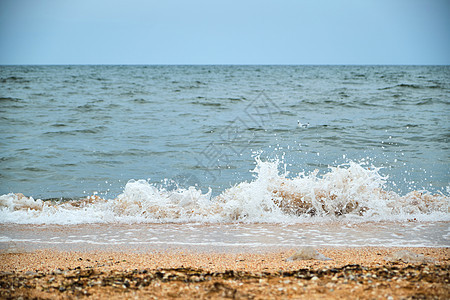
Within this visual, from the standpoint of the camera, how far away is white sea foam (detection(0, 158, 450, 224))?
5.58 meters

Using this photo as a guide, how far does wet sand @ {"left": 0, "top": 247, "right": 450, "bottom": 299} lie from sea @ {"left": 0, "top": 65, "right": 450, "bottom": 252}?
2.76 ft

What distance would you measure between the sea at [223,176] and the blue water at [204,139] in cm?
4

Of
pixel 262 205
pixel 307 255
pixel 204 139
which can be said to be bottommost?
pixel 262 205

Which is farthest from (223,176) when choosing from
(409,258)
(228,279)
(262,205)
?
(228,279)

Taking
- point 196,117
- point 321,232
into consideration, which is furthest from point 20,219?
point 196,117

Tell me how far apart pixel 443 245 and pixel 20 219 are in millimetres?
5453

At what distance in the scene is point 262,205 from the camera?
585 centimetres

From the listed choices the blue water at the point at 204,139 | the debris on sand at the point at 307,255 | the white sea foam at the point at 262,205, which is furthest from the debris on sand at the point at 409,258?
the blue water at the point at 204,139

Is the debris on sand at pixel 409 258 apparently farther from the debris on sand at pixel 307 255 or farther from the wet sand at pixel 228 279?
the debris on sand at pixel 307 255

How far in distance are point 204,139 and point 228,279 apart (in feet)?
26.1

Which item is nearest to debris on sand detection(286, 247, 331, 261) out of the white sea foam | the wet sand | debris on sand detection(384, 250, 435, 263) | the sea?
the wet sand

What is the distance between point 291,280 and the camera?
2.72 metres

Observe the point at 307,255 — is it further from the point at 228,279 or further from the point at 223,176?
the point at 223,176

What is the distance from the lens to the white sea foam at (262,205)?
18.3 feet
